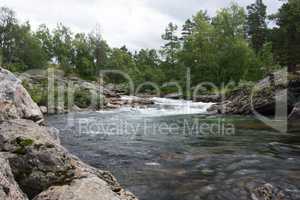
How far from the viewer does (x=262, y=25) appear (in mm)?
77875

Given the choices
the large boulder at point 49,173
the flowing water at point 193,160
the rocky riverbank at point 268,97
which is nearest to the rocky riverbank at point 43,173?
the large boulder at point 49,173

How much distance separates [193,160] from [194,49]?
53.3 metres

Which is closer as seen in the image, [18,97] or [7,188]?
[7,188]

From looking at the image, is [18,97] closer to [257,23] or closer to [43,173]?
[43,173]

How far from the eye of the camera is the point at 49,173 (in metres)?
5.09

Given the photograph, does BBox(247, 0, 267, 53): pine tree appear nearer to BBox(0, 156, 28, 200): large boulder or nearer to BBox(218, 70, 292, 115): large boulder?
BBox(218, 70, 292, 115): large boulder

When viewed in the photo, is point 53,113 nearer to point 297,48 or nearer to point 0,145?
point 0,145

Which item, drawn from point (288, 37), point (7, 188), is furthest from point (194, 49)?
point (7, 188)

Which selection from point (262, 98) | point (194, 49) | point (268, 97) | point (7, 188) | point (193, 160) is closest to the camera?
point (7, 188)

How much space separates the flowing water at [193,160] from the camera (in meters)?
6.61

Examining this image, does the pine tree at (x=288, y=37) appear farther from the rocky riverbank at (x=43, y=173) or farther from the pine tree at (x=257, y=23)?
the rocky riverbank at (x=43, y=173)

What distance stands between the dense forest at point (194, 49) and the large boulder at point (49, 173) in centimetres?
3661

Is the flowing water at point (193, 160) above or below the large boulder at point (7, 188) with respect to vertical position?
below

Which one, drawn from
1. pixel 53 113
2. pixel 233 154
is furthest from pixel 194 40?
pixel 233 154
